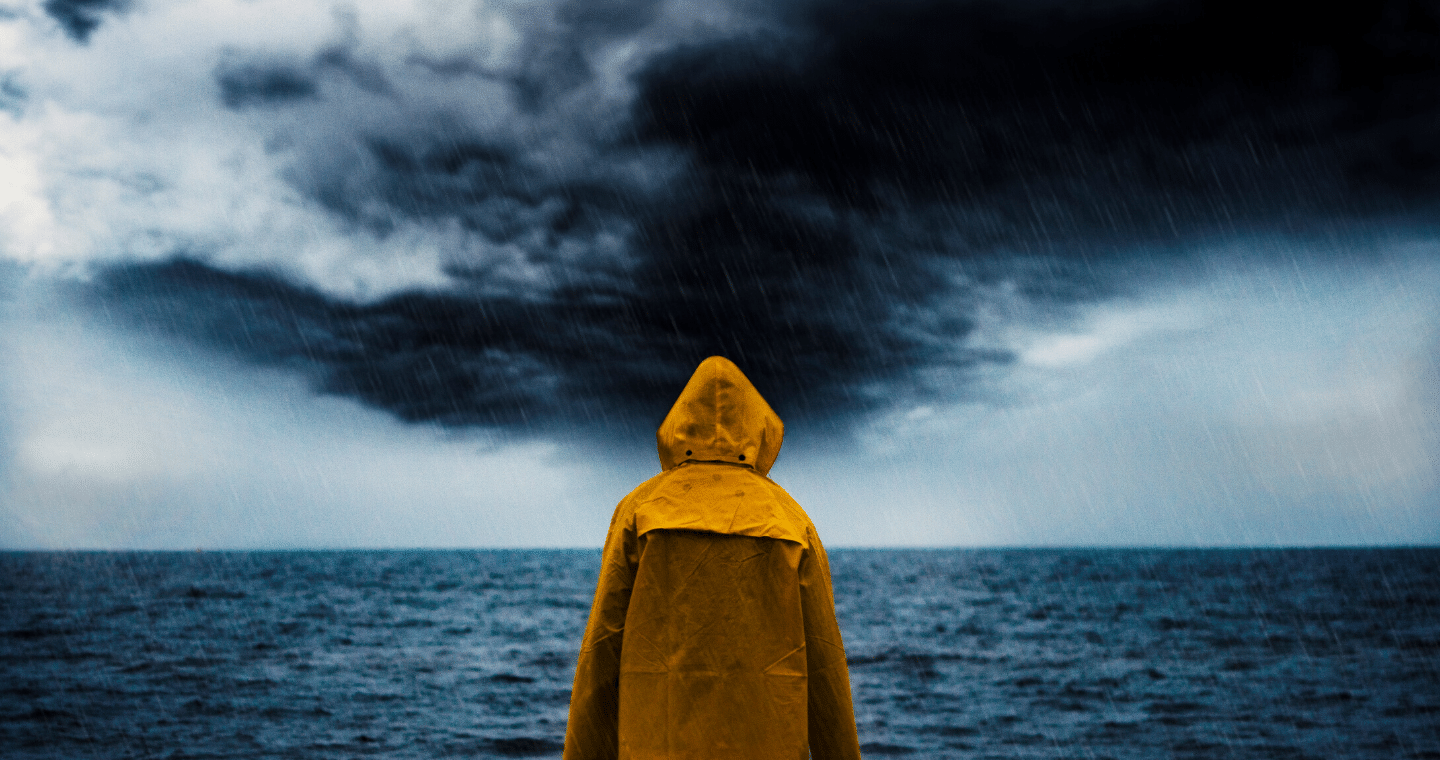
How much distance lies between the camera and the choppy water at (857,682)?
1099cm

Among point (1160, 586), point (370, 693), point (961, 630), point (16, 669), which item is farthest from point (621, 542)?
point (1160, 586)

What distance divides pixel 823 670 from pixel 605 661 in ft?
2.36

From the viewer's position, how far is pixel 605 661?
271 centimetres

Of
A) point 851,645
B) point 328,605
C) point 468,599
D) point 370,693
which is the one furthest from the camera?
point 468,599

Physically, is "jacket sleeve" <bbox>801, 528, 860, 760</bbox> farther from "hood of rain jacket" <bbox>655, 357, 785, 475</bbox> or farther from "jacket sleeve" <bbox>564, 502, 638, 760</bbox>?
"jacket sleeve" <bbox>564, 502, 638, 760</bbox>

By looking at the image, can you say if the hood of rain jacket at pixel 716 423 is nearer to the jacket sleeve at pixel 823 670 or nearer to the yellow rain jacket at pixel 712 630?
the yellow rain jacket at pixel 712 630

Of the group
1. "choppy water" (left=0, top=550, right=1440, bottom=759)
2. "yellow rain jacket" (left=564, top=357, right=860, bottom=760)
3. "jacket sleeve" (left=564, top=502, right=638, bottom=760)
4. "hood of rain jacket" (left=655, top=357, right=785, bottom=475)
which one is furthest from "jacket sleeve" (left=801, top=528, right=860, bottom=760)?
"choppy water" (left=0, top=550, right=1440, bottom=759)

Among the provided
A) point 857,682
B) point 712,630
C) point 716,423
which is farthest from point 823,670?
point 857,682

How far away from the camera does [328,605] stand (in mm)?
33094

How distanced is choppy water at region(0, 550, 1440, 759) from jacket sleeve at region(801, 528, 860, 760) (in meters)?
8.91

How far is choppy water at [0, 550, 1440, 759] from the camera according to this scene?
433 inches

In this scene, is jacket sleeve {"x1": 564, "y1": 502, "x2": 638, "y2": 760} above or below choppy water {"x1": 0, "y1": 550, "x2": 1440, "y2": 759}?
above

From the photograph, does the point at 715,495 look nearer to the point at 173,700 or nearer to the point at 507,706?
the point at 507,706

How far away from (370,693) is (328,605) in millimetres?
21739
